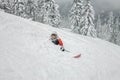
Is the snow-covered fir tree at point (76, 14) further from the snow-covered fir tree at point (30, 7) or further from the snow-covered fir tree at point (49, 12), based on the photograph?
the snow-covered fir tree at point (30, 7)

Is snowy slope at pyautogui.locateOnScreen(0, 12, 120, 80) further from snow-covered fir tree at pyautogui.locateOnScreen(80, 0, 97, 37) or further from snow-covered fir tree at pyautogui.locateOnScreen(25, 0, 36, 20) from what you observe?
snow-covered fir tree at pyautogui.locateOnScreen(25, 0, 36, 20)

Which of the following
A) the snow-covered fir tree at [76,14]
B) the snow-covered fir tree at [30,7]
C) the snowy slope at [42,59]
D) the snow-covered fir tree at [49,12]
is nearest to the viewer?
the snowy slope at [42,59]

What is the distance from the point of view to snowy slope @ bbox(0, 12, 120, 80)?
30.3 feet

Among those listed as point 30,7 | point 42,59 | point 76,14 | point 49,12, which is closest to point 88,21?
point 76,14

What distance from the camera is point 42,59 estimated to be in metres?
10.8

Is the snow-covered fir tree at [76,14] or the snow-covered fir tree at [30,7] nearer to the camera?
the snow-covered fir tree at [76,14]

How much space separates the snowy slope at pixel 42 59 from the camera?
923 centimetres

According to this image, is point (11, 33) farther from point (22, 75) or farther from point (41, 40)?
point (22, 75)

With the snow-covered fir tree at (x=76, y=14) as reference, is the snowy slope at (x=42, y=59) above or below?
below

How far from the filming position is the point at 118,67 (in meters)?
15.1

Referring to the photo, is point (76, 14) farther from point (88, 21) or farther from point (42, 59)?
point (42, 59)

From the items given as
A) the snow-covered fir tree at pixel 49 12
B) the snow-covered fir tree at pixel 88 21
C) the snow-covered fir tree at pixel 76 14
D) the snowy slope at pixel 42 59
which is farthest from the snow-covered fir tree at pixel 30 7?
the snowy slope at pixel 42 59

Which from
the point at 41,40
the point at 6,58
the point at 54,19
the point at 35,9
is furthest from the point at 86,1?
the point at 6,58

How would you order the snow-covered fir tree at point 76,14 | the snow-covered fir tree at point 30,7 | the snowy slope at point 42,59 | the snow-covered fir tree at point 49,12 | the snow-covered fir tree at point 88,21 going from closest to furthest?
the snowy slope at point 42,59
the snow-covered fir tree at point 88,21
the snow-covered fir tree at point 49,12
the snow-covered fir tree at point 76,14
the snow-covered fir tree at point 30,7
